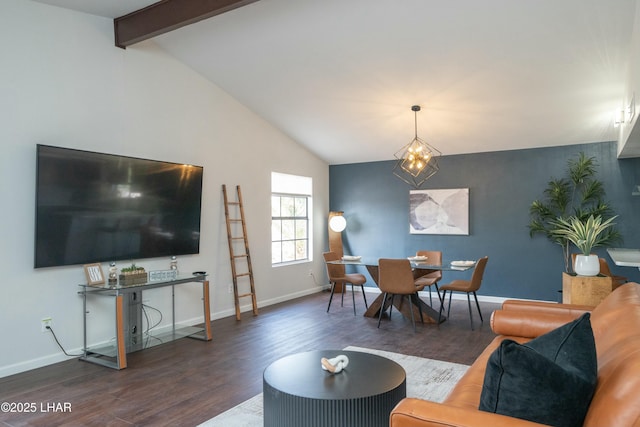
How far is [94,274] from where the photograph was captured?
168 inches

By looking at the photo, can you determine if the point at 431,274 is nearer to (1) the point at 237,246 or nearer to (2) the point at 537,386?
(1) the point at 237,246

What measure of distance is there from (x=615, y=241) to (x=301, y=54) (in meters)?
4.91

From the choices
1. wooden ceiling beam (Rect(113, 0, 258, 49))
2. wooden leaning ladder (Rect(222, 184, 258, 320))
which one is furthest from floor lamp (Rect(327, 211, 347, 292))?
wooden ceiling beam (Rect(113, 0, 258, 49))

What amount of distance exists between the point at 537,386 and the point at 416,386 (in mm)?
2127

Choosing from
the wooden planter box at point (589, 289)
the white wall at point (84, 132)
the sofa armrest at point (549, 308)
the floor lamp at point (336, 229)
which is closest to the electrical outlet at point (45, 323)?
the white wall at point (84, 132)

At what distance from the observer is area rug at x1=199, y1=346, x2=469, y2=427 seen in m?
2.80

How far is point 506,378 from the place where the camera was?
1.39 meters

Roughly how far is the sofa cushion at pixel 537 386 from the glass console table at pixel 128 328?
342 cm

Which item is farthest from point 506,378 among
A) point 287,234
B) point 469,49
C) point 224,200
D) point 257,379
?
point 287,234

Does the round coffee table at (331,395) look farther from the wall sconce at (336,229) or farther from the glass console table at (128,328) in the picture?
the wall sconce at (336,229)

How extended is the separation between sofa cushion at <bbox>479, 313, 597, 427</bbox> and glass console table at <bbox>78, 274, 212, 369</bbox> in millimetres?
3421

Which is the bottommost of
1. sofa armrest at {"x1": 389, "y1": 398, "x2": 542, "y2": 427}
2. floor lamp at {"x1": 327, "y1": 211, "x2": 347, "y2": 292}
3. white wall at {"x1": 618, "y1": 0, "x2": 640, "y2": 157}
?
sofa armrest at {"x1": 389, "y1": 398, "x2": 542, "y2": 427}

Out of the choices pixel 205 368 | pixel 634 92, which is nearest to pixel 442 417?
pixel 205 368

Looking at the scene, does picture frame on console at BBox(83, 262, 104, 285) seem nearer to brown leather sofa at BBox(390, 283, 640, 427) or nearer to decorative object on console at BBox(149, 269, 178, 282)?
decorative object on console at BBox(149, 269, 178, 282)
